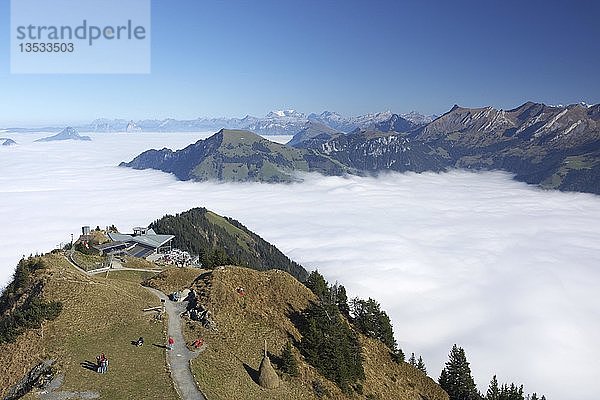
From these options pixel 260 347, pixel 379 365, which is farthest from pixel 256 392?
pixel 379 365

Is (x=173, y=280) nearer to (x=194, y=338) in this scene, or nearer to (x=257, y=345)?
(x=194, y=338)

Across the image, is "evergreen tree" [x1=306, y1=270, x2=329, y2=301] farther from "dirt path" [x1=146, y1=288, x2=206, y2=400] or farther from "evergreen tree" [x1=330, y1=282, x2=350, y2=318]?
"dirt path" [x1=146, y1=288, x2=206, y2=400]

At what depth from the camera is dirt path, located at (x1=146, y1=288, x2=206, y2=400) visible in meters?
37.7

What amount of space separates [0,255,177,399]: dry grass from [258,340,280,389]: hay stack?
8923 mm

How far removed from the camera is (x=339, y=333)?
62188 mm

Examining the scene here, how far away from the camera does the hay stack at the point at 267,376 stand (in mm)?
42719

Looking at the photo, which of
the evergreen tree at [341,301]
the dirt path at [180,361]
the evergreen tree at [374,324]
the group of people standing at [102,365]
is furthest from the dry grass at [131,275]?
the evergreen tree at [374,324]

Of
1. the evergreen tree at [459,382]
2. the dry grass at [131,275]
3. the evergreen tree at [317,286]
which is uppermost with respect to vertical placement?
the dry grass at [131,275]

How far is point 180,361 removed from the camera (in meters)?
43.1

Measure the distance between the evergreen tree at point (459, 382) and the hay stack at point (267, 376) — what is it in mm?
41298

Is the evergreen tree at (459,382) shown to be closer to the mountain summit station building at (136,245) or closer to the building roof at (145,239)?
the mountain summit station building at (136,245)

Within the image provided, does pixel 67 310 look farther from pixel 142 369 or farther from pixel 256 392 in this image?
pixel 256 392

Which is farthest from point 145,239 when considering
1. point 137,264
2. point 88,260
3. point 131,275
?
point 131,275

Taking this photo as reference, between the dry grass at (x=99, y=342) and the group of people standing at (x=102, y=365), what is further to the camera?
the group of people standing at (x=102, y=365)
